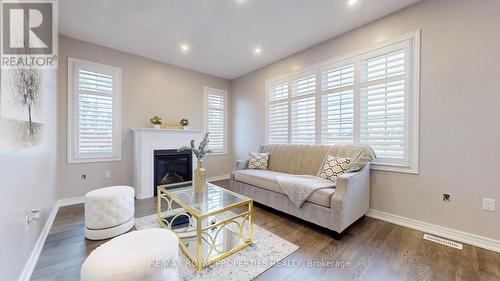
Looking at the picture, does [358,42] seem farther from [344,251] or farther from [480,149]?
[344,251]

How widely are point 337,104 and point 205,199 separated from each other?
2513mm

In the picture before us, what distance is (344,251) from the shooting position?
193 centimetres

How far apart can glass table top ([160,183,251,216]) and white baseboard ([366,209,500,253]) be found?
1.98m

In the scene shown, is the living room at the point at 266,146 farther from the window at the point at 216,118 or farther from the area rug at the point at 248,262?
the window at the point at 216,118

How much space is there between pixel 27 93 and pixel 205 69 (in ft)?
11.3

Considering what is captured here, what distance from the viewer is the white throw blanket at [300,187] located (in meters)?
2.35

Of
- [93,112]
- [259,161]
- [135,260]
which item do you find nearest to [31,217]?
[135,260]

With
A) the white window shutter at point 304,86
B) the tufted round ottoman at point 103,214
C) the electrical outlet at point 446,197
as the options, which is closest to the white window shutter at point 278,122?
the white window shutter at point 304,86

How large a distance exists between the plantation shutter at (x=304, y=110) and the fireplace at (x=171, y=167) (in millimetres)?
2331

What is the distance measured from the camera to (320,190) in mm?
2297

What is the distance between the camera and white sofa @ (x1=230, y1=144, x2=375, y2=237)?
2152 mm

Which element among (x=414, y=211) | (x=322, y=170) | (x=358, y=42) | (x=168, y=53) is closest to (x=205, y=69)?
(x=168, y=53)

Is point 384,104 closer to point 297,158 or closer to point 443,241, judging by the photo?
point 297,158

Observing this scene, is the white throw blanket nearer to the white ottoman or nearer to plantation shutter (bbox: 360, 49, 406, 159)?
plantation shutter (bbox: 360, 49, 406, 159)
